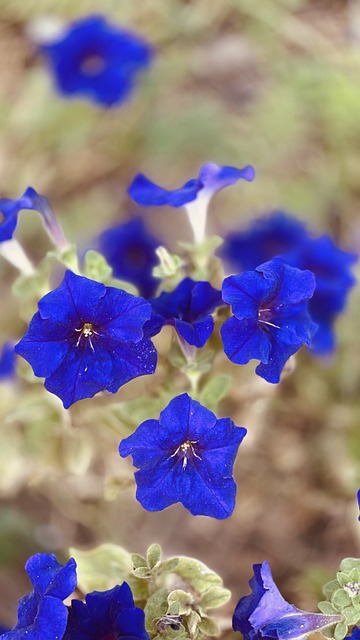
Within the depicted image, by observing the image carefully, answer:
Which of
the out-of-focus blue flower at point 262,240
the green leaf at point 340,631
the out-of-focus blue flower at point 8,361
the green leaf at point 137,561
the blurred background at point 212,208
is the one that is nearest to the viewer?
the green leaf at point 340,631

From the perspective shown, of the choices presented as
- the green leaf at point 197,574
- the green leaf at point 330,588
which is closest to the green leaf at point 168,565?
the green leaf at point 197,574

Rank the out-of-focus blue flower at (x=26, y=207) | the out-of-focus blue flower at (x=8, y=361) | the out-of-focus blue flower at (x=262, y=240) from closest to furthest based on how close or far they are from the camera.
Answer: the out-of-focus blue flower at (x=26, y=207)
the out-of-focus blue flower at (x=8, y=361)
the out-of-focus blue flower at (x=262, y=240)

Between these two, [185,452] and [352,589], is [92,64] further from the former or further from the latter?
[352,589]

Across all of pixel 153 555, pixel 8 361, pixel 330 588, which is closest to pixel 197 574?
pixel 153 555

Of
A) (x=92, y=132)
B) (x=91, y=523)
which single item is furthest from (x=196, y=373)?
(x=92, y=132)

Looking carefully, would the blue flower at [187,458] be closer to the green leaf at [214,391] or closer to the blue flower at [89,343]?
the blue flower at [89,343]

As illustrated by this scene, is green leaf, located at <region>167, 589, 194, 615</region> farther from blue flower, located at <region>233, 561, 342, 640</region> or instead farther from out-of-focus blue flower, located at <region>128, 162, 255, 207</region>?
out-of-focus blue flower, located at <region>128, 162, 255, 207</region>
